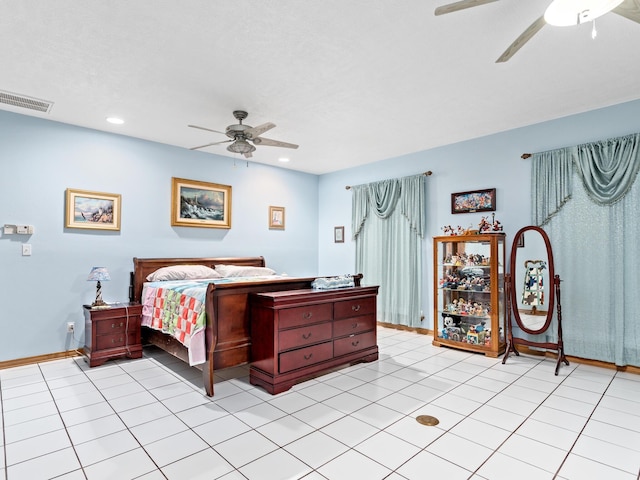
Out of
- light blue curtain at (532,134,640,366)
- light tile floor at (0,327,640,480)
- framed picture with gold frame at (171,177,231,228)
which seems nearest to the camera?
light tile floor at (0,327,640,480)

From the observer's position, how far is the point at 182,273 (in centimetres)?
487

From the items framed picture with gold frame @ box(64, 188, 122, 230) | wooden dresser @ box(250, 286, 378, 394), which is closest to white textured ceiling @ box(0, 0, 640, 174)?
framed picture with gold frame @ box(64, 188, 122, 230)

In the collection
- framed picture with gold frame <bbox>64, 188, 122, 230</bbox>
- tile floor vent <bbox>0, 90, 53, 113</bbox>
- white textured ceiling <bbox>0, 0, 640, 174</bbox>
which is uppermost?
white textured ceiling <bbox>0, 0, 640, 174</bbox>

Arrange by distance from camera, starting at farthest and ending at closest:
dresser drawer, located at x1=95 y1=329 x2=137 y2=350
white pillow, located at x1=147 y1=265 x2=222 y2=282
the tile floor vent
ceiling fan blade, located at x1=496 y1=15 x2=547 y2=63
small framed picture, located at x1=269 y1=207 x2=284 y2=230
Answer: small framed picture, located at x1=269 y1=207 x2=284 y2=230 < white pillow, located at x1=147 y1=265 x2=222 y2=282 < dresser drawer, located at x1=95 y1=329 x2=137 y2=350 < the tile floor vent < ceiling fan blade, located at x1=496 y1=15 x2=547 y2=63

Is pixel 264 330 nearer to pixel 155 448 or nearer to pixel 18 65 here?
pixel 155 448

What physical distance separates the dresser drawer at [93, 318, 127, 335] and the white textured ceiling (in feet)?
7.72

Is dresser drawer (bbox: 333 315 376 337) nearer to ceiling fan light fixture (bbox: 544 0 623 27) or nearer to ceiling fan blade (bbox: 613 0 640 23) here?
ceiling fan light fixture (bbox: 544 0 623 27)

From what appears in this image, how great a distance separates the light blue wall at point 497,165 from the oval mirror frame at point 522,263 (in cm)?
22

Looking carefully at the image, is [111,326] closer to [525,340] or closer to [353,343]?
[353,343]

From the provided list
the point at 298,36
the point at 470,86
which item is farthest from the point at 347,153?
the point at 298,36

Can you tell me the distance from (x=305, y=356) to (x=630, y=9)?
10.8 ft

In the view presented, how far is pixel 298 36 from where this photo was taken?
8.63 feet

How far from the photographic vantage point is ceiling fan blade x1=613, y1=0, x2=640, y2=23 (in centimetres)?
174

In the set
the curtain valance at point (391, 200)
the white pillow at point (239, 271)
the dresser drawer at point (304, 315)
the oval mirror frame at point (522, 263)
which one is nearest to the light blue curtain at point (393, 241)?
the curtain valance at point (391, 200)
